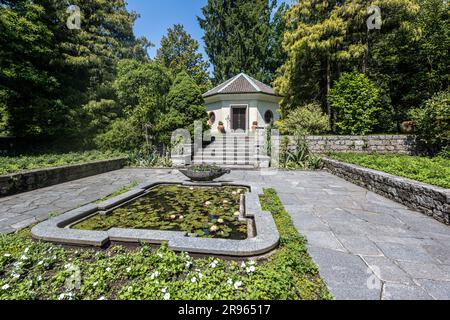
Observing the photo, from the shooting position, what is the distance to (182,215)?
12.2 ft

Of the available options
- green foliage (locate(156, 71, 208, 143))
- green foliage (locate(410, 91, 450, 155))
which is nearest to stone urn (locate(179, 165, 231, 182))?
green foliage (locate(156, 71, 208, 143))

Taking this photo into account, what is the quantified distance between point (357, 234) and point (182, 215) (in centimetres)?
275

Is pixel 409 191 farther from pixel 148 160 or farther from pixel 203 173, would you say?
pixel 148 160

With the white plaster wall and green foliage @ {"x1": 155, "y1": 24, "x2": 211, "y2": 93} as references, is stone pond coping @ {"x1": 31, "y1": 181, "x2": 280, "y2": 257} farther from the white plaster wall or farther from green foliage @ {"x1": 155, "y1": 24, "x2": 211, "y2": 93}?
green foliage @ {"x1": 155, "y1": 24, "x2": 211, "y2": 93}

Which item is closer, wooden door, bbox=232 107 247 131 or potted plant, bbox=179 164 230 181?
potted plant, bbox=179 164 230 181

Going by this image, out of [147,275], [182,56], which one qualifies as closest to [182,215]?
[147,275]

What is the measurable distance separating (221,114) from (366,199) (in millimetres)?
13168

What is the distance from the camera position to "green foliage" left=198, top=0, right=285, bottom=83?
2292 centimetres

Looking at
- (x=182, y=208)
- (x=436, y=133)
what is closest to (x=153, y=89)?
(x=182, y=208)

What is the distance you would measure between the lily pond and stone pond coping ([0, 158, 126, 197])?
122 inches

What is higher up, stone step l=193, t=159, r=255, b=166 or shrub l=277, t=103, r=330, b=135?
shrub l=277, t=103, r=330, b=135
